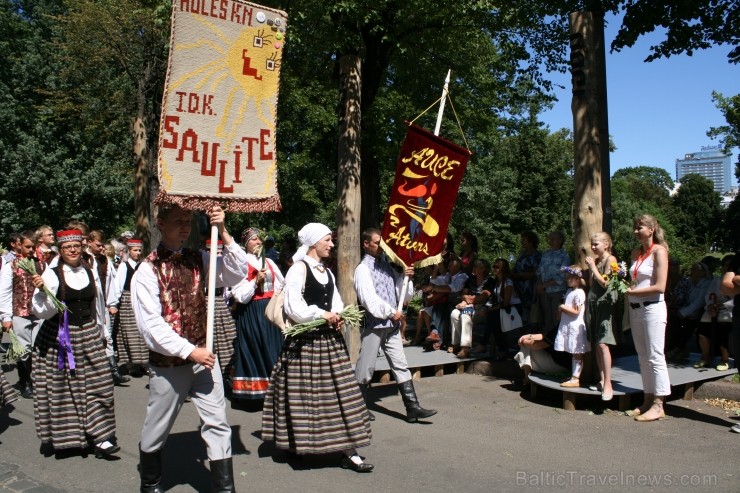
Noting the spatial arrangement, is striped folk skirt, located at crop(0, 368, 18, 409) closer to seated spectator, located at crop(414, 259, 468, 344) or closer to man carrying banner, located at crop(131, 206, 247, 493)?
man carrying banner, located at crop(131, 206, 247, 493)

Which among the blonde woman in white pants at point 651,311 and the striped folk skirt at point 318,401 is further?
the blonde woman in white pants at point 651,311

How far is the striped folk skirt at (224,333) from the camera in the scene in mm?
7199

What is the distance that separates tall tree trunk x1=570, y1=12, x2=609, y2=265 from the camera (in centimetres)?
731

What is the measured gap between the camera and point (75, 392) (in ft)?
19.4

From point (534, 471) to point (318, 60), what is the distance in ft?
39.5

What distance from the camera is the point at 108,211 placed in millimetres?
27453

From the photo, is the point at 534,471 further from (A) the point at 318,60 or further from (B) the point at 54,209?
(B) the point at 54,209

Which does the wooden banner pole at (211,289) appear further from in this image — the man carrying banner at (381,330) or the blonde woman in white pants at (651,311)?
the blonde woman in white pants at (651,311)

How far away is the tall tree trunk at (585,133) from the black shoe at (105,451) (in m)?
4.99

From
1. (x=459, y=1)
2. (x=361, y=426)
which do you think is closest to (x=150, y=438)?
(x=361, y=426)

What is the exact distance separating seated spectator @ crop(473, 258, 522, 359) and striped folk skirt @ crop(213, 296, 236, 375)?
11.5 ft

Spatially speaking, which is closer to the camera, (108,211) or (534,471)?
(534,471)

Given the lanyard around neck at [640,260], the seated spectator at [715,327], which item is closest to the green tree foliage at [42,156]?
the seated spectator at [715,327]

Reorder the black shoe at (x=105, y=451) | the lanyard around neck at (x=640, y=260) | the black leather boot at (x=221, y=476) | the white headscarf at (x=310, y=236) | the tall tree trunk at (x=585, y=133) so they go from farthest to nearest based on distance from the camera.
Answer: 1. the tall tree trunk at (x=585, y=133)
2. the lanyard around neck at (x=640, y=260)
3. the black shoe at (x=105, y=451)
4. the white headscarf at (x=310, y=236)
5. the black leather boot at (x=221, y=476)
